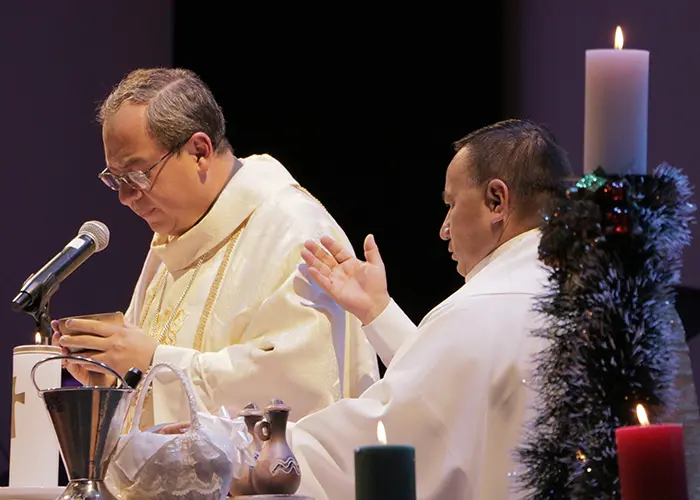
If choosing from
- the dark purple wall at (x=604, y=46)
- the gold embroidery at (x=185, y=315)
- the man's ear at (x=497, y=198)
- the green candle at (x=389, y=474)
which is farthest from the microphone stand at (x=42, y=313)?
the green candle at (x=389, y=474)

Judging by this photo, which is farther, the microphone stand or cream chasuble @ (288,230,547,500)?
the microphone stand

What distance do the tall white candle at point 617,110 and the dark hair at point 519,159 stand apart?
1.65 m

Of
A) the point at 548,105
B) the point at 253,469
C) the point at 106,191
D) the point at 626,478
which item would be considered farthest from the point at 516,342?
the point at 106,191

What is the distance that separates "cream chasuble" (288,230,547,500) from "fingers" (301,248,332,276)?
0.91m

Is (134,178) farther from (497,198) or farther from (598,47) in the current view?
(598,47)

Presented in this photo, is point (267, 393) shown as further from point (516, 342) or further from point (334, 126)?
point (334, 126)

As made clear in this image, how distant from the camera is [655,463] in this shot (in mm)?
1241

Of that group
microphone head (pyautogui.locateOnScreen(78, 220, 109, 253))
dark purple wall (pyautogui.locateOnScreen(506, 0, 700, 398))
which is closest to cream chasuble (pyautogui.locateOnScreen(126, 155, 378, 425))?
microphone head (pyautogui.locateOnScreen(78, 220, 109, 253))

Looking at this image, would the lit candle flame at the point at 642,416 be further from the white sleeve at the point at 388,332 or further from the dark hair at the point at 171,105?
the dark hair at the point at 171,105

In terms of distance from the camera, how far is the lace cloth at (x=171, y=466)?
2.16 meters

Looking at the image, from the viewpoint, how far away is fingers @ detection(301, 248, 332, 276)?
11.8ft

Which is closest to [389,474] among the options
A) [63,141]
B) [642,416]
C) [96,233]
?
[642,416]

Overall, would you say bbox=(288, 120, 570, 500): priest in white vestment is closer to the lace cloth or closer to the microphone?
the lace cloth

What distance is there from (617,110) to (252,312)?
2.37m
